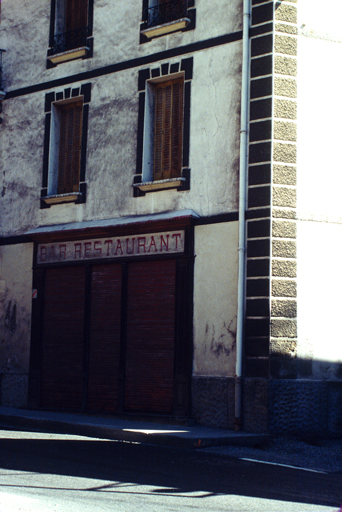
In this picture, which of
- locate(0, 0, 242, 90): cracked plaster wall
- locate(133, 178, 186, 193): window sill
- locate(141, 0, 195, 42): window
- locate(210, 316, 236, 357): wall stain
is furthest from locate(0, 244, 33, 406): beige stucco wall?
locate(141, 0, 195, 42): window

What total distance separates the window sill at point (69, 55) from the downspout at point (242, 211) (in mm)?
4046

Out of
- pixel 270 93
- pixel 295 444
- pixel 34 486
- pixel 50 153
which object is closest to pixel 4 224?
pixel 50 153

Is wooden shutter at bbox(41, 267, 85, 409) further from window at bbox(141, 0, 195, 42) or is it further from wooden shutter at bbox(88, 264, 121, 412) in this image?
window at bbox(141, 0, 195, 42)

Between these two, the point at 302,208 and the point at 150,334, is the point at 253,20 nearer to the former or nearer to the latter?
the point at 302,208

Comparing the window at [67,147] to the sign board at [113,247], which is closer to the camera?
the sign board at [113,247]

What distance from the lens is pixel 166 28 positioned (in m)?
14.5

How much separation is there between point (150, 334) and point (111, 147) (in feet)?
13.1

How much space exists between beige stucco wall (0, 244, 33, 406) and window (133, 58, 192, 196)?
11.2 feet

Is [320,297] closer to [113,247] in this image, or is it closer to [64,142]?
[113,247]

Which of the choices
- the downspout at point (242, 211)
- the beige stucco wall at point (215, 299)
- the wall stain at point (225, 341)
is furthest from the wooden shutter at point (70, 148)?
the wall stain at point (225, 341)

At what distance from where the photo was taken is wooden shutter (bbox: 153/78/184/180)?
14355mm

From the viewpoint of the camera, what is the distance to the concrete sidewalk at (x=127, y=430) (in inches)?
429

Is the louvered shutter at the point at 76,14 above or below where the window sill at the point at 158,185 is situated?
above

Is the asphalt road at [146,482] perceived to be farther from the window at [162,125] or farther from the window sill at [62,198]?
the window sill at [62,198]
